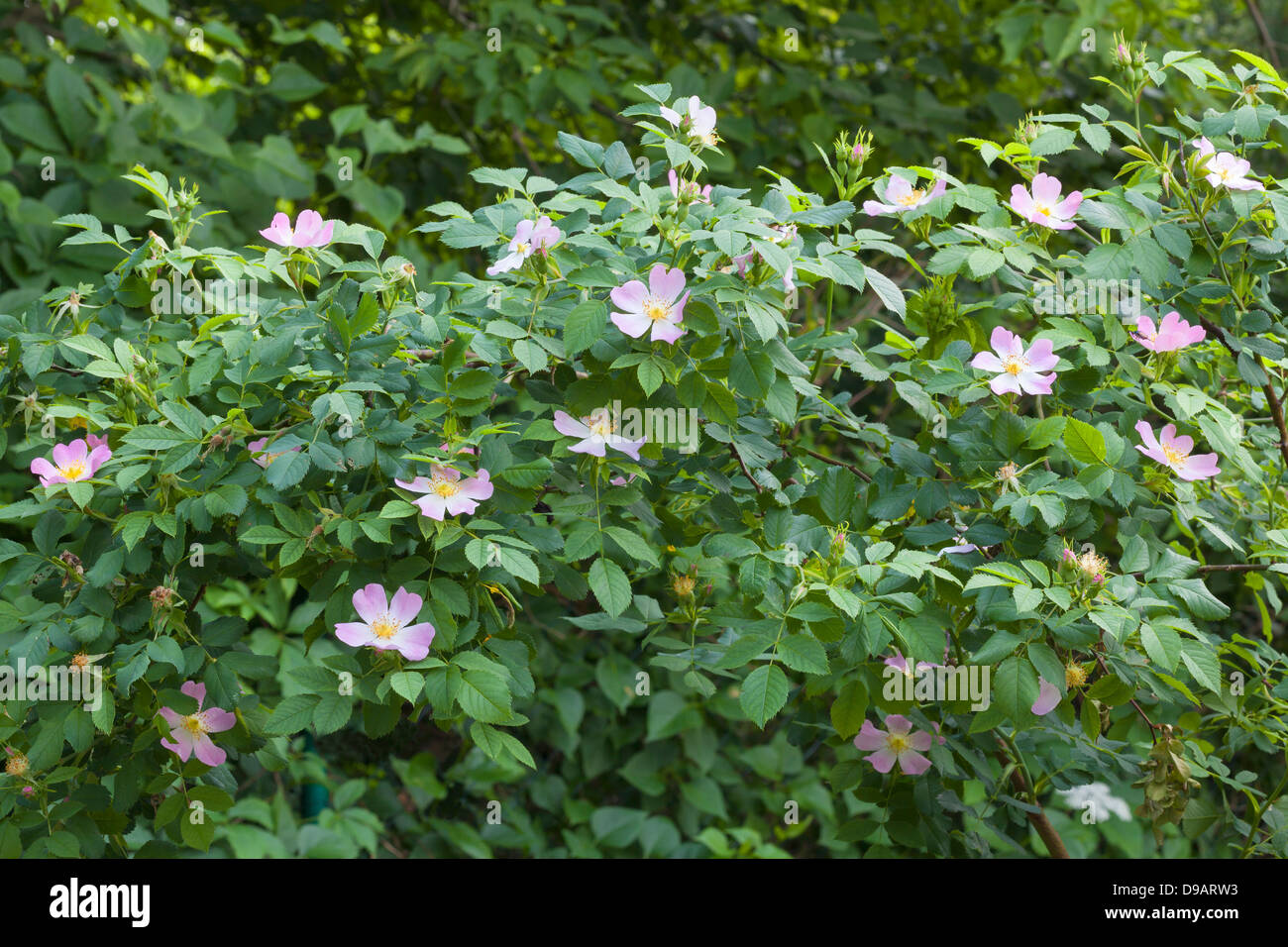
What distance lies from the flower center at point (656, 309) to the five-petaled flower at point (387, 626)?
14.3 inches

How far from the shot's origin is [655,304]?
1205mm

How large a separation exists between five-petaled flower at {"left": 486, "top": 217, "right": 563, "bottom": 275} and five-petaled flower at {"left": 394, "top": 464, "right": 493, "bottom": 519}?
25 centimetres

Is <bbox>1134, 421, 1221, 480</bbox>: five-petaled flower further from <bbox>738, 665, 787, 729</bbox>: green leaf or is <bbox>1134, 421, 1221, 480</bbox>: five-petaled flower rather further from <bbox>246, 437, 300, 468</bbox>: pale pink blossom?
<bbox>246, 437, 300, 468</bbox>: pale pink blossom

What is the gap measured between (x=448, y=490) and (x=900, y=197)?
655mm

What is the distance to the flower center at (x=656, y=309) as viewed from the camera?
120 cm

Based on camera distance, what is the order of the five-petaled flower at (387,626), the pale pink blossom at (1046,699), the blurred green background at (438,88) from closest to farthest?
the five-petaled flower at (387,626) → the pale pink blossom at (1046,699) → the blurred green background at (438,88)

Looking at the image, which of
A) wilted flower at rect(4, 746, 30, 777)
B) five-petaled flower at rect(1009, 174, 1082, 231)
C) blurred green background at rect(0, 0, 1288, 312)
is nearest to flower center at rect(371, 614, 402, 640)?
wilted flower at rect(4, 746, 30, 777)

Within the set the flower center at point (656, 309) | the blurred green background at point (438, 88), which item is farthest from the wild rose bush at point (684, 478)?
the blurred green background at point (438, 88)

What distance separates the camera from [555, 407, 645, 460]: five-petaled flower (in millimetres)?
1192

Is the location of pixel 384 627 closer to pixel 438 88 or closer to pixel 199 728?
pixel 199 728

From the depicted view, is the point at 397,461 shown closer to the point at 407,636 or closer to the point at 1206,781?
the point at 407,636

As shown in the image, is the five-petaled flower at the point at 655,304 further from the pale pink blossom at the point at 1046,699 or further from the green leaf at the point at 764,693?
the pale pink blossom at the point at 1046,699

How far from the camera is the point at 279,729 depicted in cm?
119
